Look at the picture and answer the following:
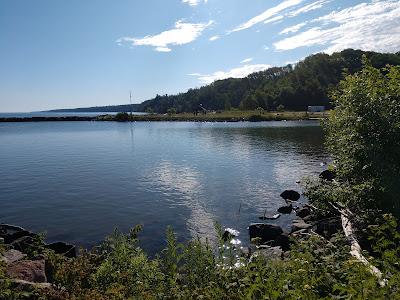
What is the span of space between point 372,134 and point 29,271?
54.8ft

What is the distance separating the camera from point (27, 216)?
29.9 m

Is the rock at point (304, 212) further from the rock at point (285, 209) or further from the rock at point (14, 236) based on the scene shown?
the rock at point (14, 236)

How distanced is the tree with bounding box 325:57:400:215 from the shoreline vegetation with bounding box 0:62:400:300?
5 cm

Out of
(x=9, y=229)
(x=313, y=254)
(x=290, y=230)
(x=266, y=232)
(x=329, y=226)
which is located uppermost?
(x=313, y=254)

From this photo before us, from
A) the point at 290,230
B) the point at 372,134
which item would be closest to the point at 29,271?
the point at 372,134

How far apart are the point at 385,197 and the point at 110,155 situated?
57099 millimetres

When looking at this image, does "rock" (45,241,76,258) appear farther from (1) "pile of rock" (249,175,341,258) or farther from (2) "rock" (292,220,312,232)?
(2) "rock" (292,220,312,232)

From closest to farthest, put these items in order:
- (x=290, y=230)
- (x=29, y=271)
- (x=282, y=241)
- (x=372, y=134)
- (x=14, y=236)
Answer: (x=29, y=271) → (x=372, y=134) → (x=14, y=236) → (x=282, y=241) → (x=290, y=230)

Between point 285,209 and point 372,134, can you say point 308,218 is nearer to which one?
point 285,209

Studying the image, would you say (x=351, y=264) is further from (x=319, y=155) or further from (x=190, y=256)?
(x=319, y=155)

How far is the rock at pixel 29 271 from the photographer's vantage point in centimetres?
1188

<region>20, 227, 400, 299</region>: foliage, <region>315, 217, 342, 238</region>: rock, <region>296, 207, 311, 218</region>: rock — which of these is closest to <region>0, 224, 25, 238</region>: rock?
<region>20, 227, 400, 299</region>: foliage

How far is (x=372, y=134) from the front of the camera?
17.7 m

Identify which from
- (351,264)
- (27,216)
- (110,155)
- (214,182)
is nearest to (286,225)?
(214,182)
